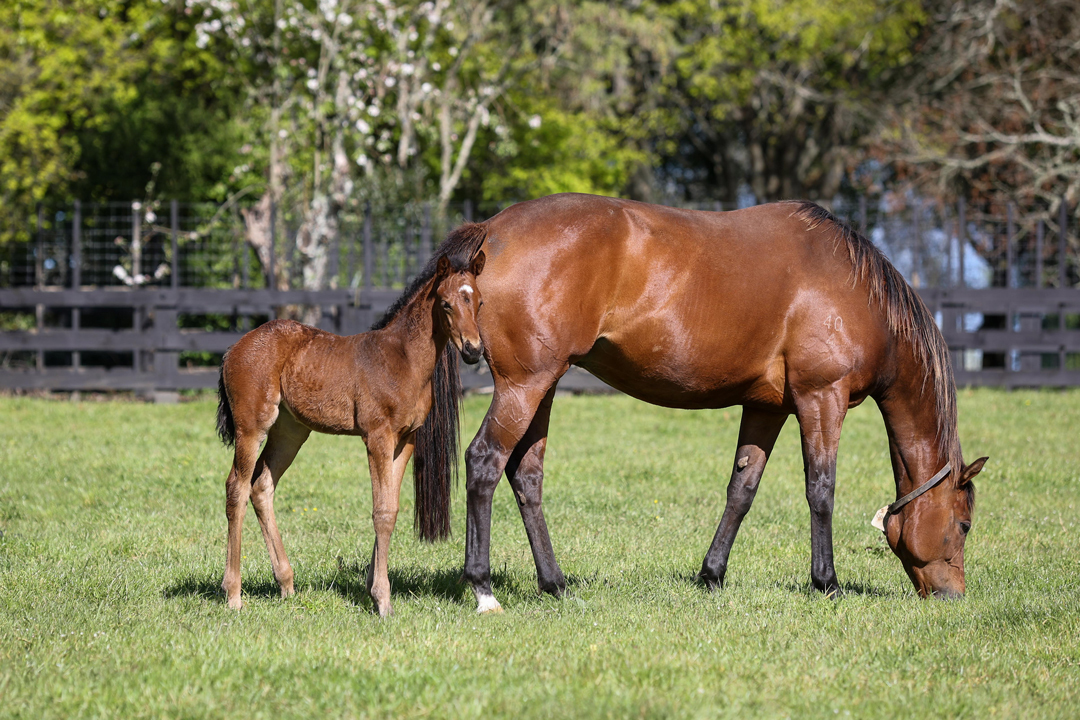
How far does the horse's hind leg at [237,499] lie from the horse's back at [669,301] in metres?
1.27

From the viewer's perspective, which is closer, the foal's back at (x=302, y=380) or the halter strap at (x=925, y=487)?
the foal's back at (x=302, y=380)

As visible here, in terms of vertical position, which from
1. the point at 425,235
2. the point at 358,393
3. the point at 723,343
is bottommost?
the point at 358,393

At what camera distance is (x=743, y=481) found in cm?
576

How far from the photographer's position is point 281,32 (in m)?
16.2

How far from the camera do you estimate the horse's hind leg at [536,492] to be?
528cm

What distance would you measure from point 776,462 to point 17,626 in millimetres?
7175

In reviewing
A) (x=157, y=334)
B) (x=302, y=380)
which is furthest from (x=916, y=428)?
(x=157, y=334)

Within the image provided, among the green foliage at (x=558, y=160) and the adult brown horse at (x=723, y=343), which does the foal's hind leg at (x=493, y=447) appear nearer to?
the adult brown horse at (x=723, y=343)

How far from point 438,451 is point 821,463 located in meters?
2.05

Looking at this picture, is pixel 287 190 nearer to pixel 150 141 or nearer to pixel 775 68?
pixel 150 141

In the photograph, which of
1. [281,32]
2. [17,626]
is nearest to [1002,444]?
[17,626]

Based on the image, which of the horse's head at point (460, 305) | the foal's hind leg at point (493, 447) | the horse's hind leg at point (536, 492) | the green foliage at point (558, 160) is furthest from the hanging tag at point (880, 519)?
the green foliage at point (558, 160)

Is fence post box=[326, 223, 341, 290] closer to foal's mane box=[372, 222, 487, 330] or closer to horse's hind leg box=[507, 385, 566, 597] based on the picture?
horse's hind leg box=[507, 385, 566, 597]

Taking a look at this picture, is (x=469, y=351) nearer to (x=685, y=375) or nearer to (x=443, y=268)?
(x=443, y=268)
